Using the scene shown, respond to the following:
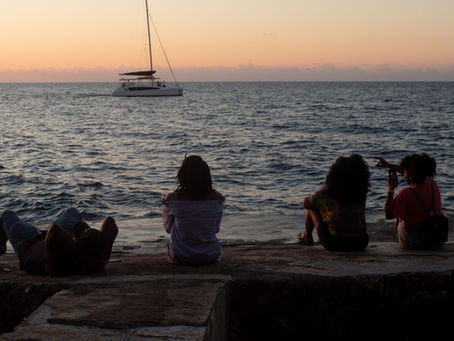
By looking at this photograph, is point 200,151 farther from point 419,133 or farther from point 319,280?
point 319,280

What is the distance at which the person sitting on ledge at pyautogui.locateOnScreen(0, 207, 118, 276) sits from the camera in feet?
11.9

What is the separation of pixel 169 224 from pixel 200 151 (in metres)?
17.3

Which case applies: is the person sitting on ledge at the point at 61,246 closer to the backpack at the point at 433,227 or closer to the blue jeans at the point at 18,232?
the blue jeans at the point at 18,232

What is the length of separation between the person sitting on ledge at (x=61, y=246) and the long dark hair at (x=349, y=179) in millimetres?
1952

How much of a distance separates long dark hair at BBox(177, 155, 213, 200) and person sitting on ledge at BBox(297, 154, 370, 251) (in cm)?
116

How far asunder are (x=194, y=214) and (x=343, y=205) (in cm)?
141

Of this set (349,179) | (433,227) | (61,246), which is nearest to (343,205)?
(349,179)

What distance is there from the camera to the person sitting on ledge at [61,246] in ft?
11.9

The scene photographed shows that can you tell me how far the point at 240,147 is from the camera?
2209cm

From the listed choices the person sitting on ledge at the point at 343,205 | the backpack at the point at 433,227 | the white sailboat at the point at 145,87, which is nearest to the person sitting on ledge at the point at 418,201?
the backpack at the point at 433,227

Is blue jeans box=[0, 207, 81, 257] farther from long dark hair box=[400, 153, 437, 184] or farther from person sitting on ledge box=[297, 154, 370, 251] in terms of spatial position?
long dark hair box=[400, 153, 437, 184]

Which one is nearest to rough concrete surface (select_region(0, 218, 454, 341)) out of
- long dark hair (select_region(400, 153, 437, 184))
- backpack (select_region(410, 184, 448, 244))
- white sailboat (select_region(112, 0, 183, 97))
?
backpack (select_region(410, 184, 448, 244))

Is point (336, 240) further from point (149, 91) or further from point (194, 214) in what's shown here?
point (149, 91)

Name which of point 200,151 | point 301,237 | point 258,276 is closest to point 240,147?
point 200,151
